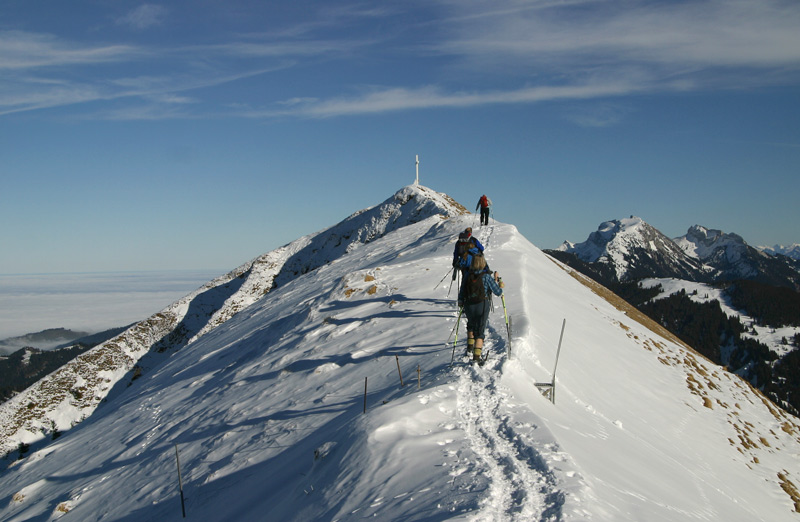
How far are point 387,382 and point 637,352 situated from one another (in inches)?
609

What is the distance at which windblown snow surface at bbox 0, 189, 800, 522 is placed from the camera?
6.82 metres

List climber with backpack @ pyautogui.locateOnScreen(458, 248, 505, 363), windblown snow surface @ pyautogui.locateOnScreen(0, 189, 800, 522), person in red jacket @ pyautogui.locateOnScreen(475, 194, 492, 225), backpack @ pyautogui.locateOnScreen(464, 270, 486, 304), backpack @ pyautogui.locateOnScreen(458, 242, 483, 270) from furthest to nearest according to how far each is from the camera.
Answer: person in red jacket @ pyautogui.locateOnScreen(475, 194, 492, 225) → backpack @ pyautogui.locateOnScreen(458, 242, 483, 270) → backpack @ pyautogui.locateOnScreen(464, 270, 486, 304) → climber with backpack @ pyautogui.locateOnScreen(458, 248, 505, 363) → windblown snow surface @ pyautogui.locateOnScreen(0, 189, 800, 522)

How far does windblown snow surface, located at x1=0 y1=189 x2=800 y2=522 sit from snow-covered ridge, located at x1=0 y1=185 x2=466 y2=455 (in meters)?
34.2

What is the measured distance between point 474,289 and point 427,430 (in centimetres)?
464

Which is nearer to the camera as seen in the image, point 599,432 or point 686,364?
point 599,432

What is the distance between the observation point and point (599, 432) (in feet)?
34.6

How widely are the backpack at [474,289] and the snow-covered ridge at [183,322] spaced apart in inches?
1773

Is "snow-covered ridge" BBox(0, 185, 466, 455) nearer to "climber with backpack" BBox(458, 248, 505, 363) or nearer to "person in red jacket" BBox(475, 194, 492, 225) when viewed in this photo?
"person in red jacket" BBox(475, 194, 492, 225)

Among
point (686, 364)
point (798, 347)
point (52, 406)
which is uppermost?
point (686, 364)

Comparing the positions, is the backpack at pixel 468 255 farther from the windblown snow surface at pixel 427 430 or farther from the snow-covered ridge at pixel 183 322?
the snow-covered ridge at pixel 183 322

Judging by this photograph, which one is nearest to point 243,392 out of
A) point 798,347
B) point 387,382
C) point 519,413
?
point 387,382

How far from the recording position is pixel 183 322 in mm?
74500

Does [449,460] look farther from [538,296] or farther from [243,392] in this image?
[538,296]

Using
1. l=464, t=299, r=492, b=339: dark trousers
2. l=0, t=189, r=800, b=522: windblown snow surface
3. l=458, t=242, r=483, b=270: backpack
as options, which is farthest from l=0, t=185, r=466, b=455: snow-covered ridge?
l=464, t=299, r=492, b=339: dark trousers
